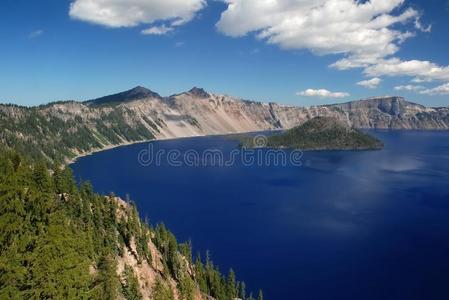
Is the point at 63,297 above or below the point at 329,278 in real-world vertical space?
above

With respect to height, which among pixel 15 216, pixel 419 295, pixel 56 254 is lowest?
pixel 419 295

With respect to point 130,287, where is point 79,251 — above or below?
above

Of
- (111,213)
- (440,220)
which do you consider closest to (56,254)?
(111,213)

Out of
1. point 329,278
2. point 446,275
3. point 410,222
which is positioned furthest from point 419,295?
point 410,222

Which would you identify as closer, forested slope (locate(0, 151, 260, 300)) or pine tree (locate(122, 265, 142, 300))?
forested slope (locate(0, 151, 260, 300))

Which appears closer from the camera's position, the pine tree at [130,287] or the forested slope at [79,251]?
the forested slope at [79,251]

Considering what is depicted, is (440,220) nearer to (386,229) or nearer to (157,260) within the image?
(386,229)

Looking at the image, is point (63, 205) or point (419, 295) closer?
point (63, 205)

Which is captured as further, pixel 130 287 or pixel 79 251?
pixel 130 287

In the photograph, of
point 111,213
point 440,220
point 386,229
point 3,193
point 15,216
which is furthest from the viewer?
point 440,220

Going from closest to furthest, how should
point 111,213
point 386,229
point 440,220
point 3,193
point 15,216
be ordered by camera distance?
point 15,216 < point 3,193 < point 111,213 < point 386,229 < point 440,220
